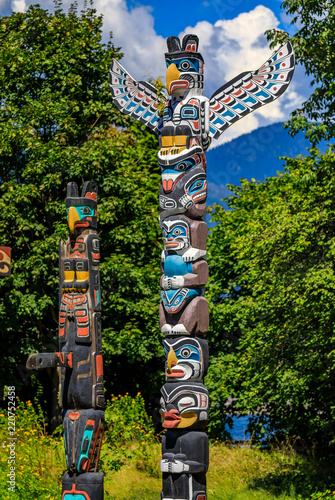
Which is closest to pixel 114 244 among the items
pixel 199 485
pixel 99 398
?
pixel 99 398

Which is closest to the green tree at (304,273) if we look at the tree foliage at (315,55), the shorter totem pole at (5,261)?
the tree foliage at (315,55)

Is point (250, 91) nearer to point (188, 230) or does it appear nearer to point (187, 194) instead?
point (187, 194)

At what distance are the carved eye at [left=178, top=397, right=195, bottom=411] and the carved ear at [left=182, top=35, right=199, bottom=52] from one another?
17.3ft

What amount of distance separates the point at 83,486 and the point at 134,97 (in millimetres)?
6340

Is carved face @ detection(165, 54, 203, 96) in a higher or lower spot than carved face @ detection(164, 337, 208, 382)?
higher

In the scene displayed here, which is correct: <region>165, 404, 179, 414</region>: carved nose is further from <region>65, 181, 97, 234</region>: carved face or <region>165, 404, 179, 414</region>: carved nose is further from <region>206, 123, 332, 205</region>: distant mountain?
<region>206, 123, 332, 205</region>: distant mountain

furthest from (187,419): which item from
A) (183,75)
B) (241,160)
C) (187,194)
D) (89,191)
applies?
(241,160)

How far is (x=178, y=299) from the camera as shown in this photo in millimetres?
10234

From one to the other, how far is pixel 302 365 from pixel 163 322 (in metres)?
5.30

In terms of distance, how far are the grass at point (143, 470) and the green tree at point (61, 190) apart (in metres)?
3.36

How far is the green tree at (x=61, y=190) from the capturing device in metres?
19.4

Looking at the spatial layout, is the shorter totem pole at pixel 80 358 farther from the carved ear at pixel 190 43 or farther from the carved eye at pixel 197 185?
the carved ear at pixel 190 43

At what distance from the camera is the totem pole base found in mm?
10484

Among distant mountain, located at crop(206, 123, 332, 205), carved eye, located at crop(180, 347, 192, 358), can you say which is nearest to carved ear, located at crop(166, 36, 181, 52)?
carved eye, located at crop(180, 347, 192, 358)
